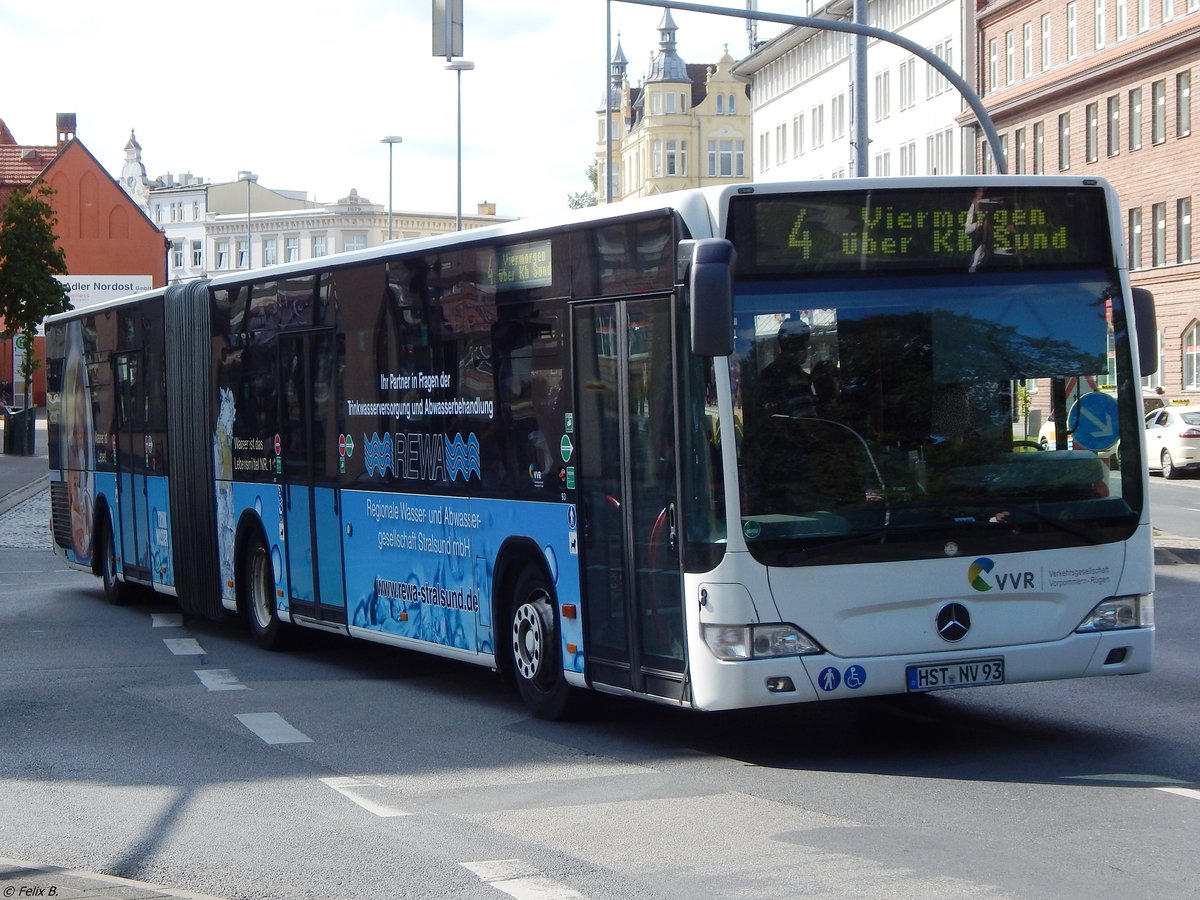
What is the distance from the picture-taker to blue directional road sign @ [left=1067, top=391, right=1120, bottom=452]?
9.25 meters

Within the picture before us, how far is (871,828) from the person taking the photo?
757cm

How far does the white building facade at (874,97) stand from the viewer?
7294 cm

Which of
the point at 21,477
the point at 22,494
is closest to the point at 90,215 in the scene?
the point at 21,477

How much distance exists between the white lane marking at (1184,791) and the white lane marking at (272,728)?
180 inches

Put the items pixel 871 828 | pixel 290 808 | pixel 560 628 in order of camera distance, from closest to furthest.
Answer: pixel 871 828 → pixel 290 808 → pixel 560 628

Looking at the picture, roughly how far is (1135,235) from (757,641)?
55139 mm

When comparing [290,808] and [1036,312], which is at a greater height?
[1036,312]

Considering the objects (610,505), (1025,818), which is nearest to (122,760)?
(610,505)

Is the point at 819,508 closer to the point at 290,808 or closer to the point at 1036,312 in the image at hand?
the point at 1036,312

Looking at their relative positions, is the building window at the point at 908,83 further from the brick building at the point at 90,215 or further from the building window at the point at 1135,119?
the brick building at the point at 90,215

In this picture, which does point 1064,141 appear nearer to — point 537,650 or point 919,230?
point 537,650

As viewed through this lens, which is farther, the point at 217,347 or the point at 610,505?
the point at 217,347

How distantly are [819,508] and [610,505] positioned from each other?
1.27m

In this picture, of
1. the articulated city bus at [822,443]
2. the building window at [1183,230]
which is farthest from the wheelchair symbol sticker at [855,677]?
the building window at [1183,230]
